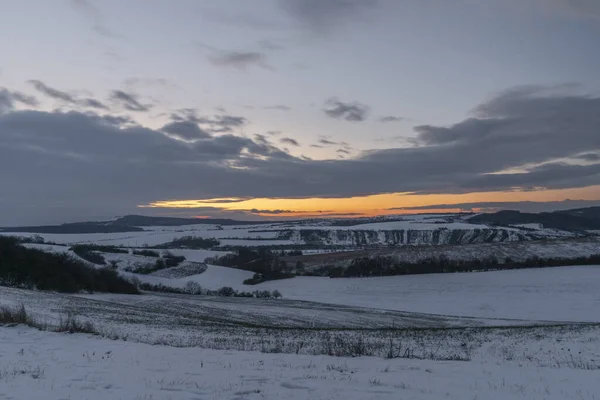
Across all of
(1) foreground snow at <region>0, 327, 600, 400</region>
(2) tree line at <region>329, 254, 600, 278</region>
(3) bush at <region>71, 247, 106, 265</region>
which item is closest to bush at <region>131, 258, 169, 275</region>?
(3) bush at <region>71, 247, 106, 265</region>

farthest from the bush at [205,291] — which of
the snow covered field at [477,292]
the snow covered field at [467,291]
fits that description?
the snow covered field at [477,292]

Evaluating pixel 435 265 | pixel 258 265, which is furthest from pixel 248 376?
pixel 258 265

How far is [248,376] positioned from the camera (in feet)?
36.3

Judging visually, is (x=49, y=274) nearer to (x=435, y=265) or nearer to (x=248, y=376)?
(x=248, y=376)

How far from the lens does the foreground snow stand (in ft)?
31.0

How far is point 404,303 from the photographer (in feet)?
220

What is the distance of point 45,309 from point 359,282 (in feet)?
215

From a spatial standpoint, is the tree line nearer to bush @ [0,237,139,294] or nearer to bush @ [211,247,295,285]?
bush @ [211,247,295,285]

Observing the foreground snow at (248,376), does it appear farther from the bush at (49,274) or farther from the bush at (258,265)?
the bush at (258,265)

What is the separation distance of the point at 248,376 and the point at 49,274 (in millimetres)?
58113

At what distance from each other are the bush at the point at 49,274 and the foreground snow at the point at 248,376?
149ft

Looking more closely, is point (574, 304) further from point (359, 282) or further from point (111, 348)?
point (111, 348)

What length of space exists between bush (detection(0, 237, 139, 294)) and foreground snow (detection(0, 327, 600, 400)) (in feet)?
149

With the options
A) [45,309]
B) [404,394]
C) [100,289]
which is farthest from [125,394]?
[100,289]
